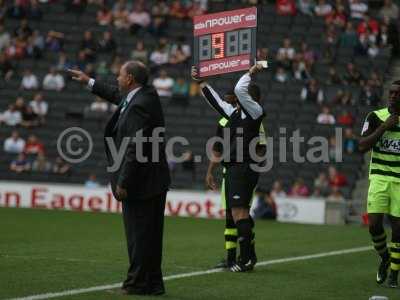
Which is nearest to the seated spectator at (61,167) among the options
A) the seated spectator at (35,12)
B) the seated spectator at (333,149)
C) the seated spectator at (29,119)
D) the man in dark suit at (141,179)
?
the seated spectator at (29,119)

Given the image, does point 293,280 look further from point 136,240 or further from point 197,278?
point 136,240

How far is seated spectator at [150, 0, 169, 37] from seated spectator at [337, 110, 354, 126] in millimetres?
6901

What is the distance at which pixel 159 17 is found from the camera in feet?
109

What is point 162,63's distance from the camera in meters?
31.8

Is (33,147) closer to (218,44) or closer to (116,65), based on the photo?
(116,65)

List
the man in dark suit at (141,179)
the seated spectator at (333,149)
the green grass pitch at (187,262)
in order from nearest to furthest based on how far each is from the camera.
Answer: the man in dark suit at (141,179) < the green grass pitch at (187,262) < the seated spectator at (333,149)

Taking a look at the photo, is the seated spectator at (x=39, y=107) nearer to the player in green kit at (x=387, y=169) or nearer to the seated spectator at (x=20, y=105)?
the seated spectator at (x=20, y=105)

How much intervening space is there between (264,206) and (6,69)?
35.2ft

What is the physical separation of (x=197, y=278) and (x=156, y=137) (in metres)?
2.37

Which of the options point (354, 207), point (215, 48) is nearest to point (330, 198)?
point (354, 207)

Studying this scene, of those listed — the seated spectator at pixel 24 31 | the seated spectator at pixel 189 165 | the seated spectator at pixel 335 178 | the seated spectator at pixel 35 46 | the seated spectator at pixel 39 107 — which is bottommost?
the seated spectator at pixel 335 178

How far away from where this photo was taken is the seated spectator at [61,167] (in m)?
29.6

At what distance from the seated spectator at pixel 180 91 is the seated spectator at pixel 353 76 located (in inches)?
187

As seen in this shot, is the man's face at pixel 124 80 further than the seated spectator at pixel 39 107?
No
